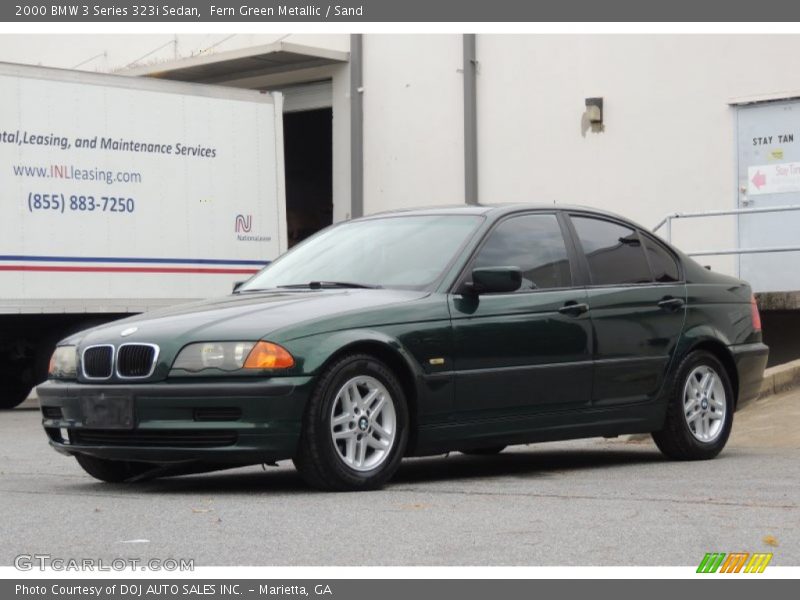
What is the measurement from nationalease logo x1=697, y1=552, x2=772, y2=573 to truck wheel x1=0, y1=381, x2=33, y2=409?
13849 millimetres

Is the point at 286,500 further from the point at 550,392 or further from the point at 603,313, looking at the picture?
the point at 603,313

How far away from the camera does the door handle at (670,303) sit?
32.4 ft

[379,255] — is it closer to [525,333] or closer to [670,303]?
[525,333]

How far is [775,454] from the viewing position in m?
10.6

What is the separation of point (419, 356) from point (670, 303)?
216 centimetres

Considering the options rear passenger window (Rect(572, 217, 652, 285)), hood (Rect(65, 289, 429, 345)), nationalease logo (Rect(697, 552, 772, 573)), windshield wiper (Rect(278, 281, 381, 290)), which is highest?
rear passenger window (Rect(572, 217, 652, 285))

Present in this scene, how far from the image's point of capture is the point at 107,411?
8148 mm

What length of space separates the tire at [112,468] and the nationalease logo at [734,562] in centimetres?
392

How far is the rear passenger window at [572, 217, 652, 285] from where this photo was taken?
971 cm

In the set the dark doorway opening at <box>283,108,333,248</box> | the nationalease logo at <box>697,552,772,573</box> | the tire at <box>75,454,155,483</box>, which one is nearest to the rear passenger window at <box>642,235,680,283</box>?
the tire at <box>75,454,155,483</box>

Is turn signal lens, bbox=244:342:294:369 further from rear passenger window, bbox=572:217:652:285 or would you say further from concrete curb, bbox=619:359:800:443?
concrete curb, bbox=619:359:800:443

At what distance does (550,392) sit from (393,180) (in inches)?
602

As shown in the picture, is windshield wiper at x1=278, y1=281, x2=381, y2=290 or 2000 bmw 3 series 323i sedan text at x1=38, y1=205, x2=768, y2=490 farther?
windshield wiper at x1=278, y1=281, x2=381, y2=290
